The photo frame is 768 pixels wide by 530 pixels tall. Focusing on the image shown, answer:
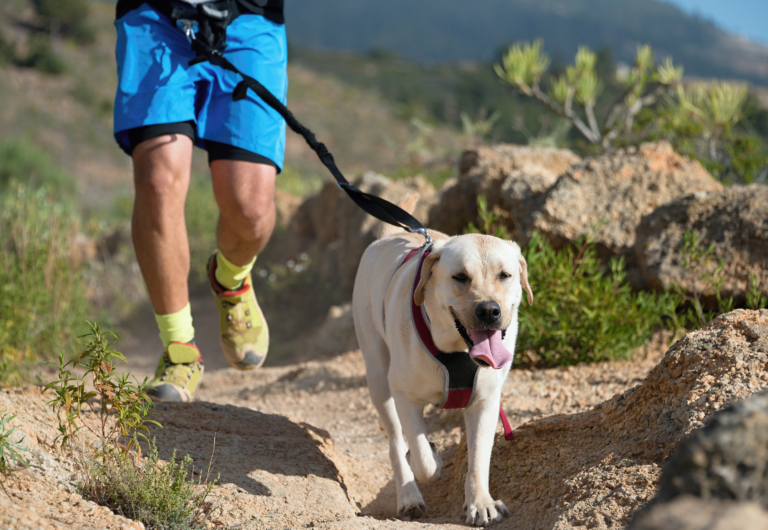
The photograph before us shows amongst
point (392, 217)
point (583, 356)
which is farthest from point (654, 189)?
point (392, 217)

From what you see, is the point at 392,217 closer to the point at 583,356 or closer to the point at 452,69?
the point at 583,356

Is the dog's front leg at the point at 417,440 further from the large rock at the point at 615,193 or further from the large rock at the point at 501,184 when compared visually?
the large rock at the point at 501,184

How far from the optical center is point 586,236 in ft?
13.7

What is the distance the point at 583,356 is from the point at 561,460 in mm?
1441


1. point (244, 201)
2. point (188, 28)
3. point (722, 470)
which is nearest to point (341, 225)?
point (244, 201)

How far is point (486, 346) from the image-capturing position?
2.27m

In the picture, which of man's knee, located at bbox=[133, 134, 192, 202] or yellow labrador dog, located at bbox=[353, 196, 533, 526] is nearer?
yellow labrador dog, located at bbox=[353, 196, 533, 526]

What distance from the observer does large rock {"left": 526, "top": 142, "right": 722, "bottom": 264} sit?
4328 mm

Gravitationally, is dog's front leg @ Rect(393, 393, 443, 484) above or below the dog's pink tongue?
below

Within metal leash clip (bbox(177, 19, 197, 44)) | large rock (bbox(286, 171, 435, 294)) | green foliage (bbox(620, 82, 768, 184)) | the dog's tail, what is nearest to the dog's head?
the dog's tail

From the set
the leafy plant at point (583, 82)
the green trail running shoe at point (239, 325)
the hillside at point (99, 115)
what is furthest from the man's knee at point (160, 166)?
the hillside at point (99, 115)

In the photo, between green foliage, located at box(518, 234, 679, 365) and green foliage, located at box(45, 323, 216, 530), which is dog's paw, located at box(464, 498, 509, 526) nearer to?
green foliage, located at box(45, 323, 216, 530)

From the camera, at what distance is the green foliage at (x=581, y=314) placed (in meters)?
3.75

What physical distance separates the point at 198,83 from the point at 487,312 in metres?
1.92
